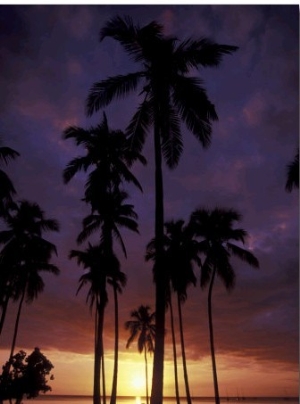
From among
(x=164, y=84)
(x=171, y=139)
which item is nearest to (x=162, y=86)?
(x=164, y=84)

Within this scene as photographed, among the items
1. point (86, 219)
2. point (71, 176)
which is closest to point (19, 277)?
point (86, 219)

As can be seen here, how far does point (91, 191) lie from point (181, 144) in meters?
7.70

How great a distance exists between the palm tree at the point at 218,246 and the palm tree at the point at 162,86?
15.9m

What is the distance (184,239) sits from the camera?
35406mm

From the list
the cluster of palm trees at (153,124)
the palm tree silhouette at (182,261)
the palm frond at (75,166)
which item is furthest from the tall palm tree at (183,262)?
the palm frond at (75,166)

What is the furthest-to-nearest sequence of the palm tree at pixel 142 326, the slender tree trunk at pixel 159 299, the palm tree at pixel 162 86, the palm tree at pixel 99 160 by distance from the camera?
the palm tree at pixel 142 326 < the palm tree at pixel 99 160 < the palm tree at pixel 162 86 < the slender tree trunk at pixel 159 299

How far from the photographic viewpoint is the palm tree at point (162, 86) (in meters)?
15.2

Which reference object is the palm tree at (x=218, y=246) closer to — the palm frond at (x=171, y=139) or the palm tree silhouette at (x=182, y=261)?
the palm tree silhouette at (x=182, y=261)

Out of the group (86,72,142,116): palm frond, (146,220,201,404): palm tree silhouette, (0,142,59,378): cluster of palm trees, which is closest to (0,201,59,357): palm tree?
(0,142,59,378): cluster of palm trees

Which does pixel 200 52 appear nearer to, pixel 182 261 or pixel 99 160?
pixel 99 160

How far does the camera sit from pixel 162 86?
49.9 ft

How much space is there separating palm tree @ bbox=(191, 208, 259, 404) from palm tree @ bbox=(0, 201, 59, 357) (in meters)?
13.3

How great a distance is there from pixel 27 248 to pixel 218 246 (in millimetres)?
16472

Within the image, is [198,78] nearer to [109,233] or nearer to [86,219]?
[109,233]
